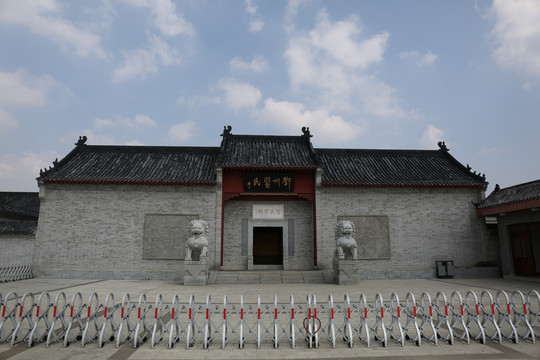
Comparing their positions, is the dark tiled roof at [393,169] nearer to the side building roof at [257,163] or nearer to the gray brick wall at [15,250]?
the side building roof at [257,163]

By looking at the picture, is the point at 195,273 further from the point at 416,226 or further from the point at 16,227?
the point at 16,227

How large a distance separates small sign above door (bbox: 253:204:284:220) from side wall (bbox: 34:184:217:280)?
2221 millimetres

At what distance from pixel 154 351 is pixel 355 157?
16.0 meters

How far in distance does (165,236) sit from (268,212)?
5.14 metres

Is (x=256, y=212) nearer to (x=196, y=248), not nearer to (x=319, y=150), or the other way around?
(x=196, y=248)

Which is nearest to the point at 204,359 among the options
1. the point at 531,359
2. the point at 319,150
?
the point at 531,359

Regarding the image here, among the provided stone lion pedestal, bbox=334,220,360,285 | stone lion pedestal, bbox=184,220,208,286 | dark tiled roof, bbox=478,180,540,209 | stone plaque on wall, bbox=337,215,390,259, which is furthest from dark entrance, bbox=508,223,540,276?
stone lion pedestal, bbox=184,220,208,286

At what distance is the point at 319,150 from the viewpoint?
62.7ft

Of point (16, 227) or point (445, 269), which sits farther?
point (16, 227)

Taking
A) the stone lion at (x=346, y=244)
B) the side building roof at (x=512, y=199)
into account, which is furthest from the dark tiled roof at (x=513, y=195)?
the stone lion at (x=346, y=244)

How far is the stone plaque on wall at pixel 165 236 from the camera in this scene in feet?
49.6

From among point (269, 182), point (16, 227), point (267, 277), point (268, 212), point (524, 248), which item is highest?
point (269, 182)

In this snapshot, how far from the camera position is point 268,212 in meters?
16.6

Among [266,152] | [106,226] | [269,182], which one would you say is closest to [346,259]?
[269,182]
